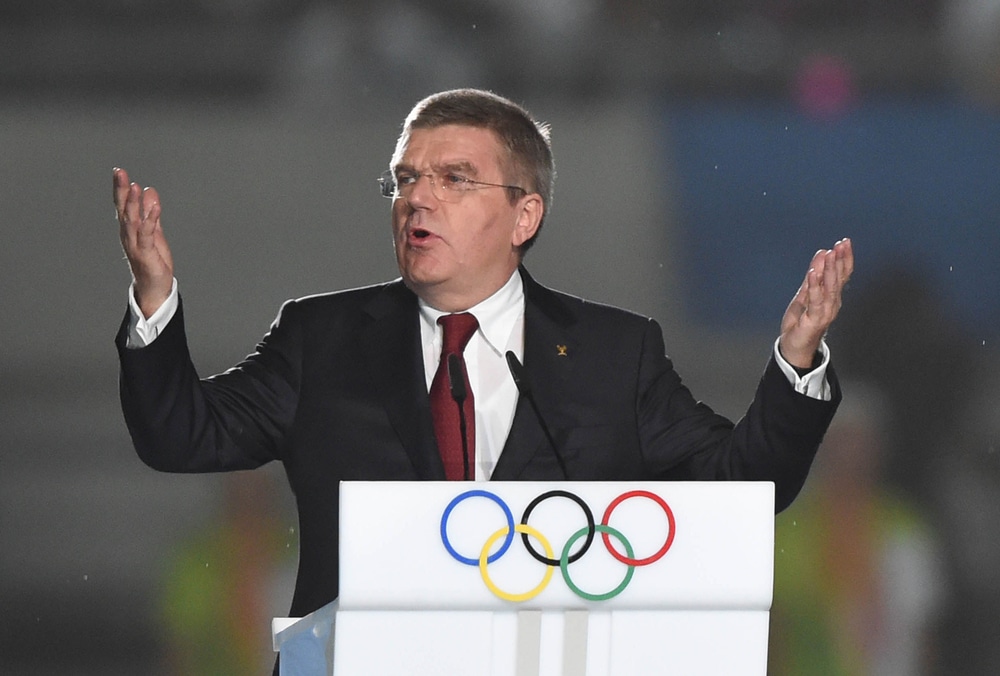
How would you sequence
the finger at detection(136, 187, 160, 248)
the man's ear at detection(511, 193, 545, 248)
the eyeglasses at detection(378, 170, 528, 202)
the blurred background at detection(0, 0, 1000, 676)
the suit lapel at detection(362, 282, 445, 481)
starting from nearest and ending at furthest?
the finger at detection(136, 187, 160, 248)
the suit lapel at detection(362, 282, 445, 481)
the eyeglasses at detection(378, 170, 528, 202)
the man's ear at detection(511, 193, 545, 248)
the blurred background at detection(0, 0, 1000, 676)

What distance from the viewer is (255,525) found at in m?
3.61

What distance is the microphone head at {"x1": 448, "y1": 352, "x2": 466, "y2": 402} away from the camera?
1891 millimetres

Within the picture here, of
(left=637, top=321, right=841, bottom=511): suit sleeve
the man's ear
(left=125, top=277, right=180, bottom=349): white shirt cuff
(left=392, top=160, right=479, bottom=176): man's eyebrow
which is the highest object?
(left=392, top=160, right=479, bottom=176): man's eyebrow

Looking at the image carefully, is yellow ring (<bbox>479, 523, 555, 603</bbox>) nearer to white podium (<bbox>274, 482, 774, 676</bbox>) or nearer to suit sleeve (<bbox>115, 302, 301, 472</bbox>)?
white podium (<bbox>274, 482, 774, 676</bbox>)

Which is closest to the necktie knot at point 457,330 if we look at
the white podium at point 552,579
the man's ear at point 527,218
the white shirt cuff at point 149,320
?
the man's ear at point 527,218

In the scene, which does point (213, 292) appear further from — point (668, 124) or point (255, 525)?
point (668, 124)

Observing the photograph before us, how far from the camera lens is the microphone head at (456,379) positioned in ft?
6.20

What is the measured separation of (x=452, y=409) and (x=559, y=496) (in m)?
0.78

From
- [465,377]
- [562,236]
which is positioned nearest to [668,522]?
[465,377]

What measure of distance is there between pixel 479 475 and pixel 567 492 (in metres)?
0.76

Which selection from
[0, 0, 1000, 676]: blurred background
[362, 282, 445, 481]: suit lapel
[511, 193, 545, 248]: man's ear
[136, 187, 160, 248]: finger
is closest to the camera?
[136, 187, 160, 248]: finger

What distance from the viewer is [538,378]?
7.26 feet

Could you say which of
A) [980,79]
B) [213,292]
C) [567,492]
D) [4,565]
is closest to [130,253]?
[567,492]

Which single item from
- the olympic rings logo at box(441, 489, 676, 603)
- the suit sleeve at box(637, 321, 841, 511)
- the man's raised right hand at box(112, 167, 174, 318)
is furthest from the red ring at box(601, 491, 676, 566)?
the man's raised right hand at box(112, 167, 174, 318)
